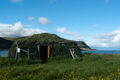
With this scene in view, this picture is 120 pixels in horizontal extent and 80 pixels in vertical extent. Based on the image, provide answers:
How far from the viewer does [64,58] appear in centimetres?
1806

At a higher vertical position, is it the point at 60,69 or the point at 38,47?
the point at 38,47

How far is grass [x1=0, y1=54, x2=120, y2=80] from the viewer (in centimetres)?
827

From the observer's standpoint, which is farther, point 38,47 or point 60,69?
point 38,47

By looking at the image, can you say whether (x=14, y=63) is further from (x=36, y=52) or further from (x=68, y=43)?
(x=68, y=43)

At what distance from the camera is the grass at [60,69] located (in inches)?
325

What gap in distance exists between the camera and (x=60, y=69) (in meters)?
10.7

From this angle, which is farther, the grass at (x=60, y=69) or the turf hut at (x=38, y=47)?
the turf hut at (x=38, y=47)

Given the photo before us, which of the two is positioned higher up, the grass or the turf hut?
the turf hut

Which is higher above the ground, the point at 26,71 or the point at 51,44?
the point at 51,44

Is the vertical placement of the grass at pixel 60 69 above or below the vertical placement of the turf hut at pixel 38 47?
below

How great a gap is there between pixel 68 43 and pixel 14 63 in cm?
798

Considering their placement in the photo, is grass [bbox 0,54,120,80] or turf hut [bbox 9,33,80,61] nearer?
grass [bbox 0,54,120,80]

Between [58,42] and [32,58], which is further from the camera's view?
[58,42]

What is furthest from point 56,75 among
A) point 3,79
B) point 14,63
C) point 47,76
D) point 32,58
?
point 32,58
